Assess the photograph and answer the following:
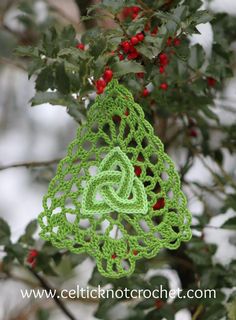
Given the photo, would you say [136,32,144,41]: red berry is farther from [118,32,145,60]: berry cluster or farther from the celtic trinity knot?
the celtic trinity knot

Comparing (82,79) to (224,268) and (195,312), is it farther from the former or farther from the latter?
(195,312)

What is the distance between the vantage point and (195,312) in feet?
4.10

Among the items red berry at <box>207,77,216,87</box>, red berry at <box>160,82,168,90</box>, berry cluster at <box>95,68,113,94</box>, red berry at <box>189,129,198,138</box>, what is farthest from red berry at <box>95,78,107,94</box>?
red berry at <box>189,129,198,138</box>

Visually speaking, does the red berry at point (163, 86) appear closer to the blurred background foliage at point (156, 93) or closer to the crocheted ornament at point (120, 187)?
the blurred background foliage at point (156, 93)

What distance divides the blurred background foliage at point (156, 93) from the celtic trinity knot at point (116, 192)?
102 millimetres

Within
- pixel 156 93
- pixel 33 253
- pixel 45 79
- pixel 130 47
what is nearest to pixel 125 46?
pixel 130 47

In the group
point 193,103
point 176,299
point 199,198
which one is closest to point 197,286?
point 176,299

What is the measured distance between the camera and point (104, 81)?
28.9 inches

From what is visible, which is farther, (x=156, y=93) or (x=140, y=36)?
(x=156, y=93)

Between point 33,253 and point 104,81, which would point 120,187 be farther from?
point 33,253

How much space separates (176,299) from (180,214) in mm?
484

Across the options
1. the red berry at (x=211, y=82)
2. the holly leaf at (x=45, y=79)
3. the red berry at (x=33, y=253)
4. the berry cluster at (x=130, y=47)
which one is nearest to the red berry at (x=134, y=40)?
the berry cluster at (x=130, y=47)

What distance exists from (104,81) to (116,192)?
13 cm

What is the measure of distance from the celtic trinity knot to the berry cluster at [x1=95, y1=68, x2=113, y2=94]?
0.23 feet
